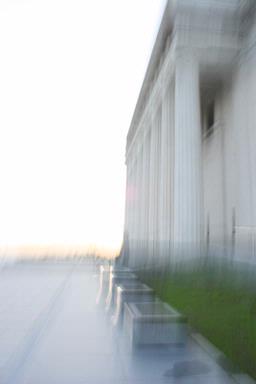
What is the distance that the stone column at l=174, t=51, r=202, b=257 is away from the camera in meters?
10.4

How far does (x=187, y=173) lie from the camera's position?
10.8m

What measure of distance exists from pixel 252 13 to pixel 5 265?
590 inches

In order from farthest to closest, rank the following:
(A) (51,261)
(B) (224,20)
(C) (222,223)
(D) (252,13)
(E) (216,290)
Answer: (A) (51,261), (C) (222,223), (B) (224,20), (D) (252,13), (E) (216,290)

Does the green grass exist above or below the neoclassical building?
below

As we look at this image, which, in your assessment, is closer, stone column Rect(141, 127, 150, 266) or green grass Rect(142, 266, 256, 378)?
green grass Rect(142, 266, 256, 378)

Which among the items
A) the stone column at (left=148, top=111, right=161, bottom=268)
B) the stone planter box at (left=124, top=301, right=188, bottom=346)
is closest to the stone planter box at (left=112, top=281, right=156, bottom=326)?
the stone planter box at (left=124, top=301, right=188, bottom=346)

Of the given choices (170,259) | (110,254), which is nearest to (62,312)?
(170,259)

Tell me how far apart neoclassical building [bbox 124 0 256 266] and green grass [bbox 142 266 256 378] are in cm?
250

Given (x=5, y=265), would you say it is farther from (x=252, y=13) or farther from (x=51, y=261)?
(x=252, y=13)

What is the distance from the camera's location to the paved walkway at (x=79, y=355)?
3766 millimetres

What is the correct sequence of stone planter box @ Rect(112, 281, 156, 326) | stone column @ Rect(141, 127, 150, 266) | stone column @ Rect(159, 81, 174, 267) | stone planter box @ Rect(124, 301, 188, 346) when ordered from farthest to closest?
stone column @ Rect(141, 127, 150, 266), stone column @ Rect(159, 81, 174, 267), stone planter box @ Rect(112, 281, 156, 326), stone planter box @ Rect(124, 301, 188, 346)

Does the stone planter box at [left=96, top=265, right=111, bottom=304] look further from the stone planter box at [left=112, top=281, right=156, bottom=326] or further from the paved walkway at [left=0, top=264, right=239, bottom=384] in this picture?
the paved walkway at [left=0, top=264, right=239, bottom=384]

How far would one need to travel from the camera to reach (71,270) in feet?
52.3

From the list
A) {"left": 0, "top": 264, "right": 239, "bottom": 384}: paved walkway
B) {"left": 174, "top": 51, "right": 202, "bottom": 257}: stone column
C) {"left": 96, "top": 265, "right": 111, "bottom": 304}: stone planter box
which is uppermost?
{"left": 174, "top": 51, "right": 202, "bottom": 257}: stone column
